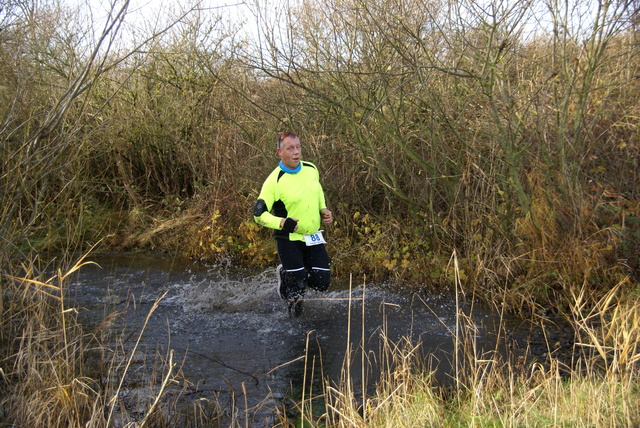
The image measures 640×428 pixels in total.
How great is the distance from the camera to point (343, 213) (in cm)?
980

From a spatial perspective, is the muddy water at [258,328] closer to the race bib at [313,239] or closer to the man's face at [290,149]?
the race bib at [313,239]

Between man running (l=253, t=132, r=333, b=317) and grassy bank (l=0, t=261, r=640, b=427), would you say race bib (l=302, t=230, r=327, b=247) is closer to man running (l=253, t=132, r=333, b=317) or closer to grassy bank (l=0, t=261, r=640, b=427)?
man running (l=253, t=132, r=333, b=317)

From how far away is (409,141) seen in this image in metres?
9.06

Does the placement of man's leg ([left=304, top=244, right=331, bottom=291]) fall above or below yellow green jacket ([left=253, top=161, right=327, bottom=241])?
below

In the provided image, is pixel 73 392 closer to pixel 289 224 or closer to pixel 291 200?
pixel 289 224

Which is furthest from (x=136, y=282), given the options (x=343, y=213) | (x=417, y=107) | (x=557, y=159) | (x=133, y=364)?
(x=557, y=159)

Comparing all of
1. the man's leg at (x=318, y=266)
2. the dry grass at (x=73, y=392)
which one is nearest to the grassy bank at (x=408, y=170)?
the dry grass at (x=73, y=392)

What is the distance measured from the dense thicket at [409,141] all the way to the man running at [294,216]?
1.11 meters

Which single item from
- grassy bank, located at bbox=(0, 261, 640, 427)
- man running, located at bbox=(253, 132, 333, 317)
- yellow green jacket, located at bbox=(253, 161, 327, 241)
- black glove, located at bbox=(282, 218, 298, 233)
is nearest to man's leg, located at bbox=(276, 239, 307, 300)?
man running, located at bbox=(253, 132, 333, 317)

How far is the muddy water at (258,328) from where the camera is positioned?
16.7 ft

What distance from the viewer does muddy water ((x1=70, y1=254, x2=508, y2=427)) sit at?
5.08m

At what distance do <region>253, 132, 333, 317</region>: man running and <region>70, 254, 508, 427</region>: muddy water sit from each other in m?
0.42

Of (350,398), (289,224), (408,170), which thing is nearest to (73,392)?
(350,398)

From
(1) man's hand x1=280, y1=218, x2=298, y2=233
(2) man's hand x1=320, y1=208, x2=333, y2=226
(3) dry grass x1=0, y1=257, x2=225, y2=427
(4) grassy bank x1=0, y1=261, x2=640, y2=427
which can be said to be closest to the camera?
(4) grassy bank x1=0, y1=261, x2=640, y2=427
